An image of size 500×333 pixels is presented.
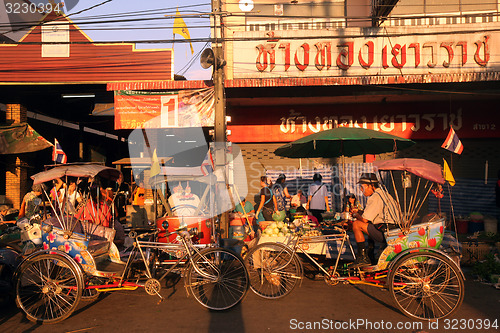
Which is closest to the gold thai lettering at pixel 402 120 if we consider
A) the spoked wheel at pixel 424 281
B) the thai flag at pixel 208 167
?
the thai flag at pixel 208 167

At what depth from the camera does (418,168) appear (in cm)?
580

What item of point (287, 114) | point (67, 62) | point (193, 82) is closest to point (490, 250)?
point (287, 114)

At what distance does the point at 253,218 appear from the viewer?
1045 centimetres

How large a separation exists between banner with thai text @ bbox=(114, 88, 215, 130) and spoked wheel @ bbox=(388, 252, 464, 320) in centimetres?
829

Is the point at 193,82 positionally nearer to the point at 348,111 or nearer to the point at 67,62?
the point at 67,62

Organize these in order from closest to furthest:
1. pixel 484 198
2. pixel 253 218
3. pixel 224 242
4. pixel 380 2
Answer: pixel 224 242, pixel 253 218, pixel 380 2, pixel 484 198

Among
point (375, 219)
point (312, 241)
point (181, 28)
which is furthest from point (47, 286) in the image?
point (181, 28)

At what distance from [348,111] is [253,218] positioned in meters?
5.86

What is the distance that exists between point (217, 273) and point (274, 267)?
0.97 meters

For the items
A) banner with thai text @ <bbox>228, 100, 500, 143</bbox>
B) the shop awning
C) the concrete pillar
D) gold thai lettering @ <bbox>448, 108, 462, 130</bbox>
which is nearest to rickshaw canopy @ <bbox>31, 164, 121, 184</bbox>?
banner with thai text @ <bbox>228, 100, 500, 143</bbox>

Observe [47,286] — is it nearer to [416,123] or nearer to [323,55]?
[323,55]

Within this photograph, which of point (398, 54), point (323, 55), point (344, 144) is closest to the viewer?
point (344, 144)

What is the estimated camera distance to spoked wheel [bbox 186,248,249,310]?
18.1 ft

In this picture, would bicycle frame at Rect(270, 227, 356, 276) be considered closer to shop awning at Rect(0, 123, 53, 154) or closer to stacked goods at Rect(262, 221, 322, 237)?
stacked goods at Rect(262, 221, 322, 237)
